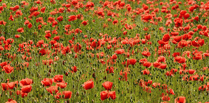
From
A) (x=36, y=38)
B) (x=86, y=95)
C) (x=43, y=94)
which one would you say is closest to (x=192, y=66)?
(x=86, y=95)

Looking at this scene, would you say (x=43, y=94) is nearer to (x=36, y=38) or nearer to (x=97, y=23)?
(x=36, y=38)

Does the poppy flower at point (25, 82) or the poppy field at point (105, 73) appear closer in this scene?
the poppy flower at point (25, 82)

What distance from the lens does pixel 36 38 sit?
5570 millimetres

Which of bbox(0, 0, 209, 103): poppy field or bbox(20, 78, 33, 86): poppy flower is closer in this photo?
bbox(20, 78, 33, 86): poppy flower

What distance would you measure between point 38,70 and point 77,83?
74cm

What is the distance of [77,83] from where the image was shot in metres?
3.55

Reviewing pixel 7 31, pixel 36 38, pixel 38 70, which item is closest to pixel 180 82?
pixel 38 70

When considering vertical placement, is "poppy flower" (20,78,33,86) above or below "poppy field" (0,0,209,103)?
above

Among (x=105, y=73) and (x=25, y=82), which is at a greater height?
(x=25, y=82)

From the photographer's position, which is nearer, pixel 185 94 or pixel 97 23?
pixel 185 94

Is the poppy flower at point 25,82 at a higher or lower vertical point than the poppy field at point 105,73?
higher

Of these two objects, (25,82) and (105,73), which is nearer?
(25,82)

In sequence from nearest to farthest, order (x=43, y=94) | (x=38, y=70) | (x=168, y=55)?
(x=43, y=94)
(x=38, y=70)
(x=168, y=55)

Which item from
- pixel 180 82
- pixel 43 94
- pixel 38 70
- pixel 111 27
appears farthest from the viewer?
pixel 111 27
